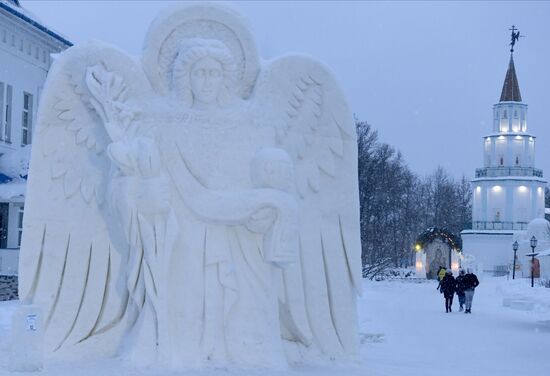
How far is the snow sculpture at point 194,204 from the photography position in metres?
9.12

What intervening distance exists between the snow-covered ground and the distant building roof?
3997 cm

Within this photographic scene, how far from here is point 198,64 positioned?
30.6 ft

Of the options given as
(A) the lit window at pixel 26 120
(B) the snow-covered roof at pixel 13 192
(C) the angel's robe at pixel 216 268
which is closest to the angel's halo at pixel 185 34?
(C) the angel's robe at pixel 216 268

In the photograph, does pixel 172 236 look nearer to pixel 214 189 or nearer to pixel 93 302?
pixel 214 189

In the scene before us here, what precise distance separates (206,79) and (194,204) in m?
1.30

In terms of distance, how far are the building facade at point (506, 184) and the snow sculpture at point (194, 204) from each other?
190 feet

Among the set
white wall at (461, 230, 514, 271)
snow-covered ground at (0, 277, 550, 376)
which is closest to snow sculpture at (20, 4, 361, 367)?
snow-covered ground at (0, 277, 550, 376)

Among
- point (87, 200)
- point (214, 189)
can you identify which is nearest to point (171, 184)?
point (214, 189)

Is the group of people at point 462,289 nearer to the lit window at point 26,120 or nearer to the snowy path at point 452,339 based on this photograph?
the snowy path at point 452,339

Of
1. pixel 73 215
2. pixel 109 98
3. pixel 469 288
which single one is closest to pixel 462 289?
pixel 469 288

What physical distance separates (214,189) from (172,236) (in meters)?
0.65

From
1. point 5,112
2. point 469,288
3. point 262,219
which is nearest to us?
point 262,219

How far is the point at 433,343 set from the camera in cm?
1523

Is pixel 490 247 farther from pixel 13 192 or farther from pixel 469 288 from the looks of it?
pixel 13 192
